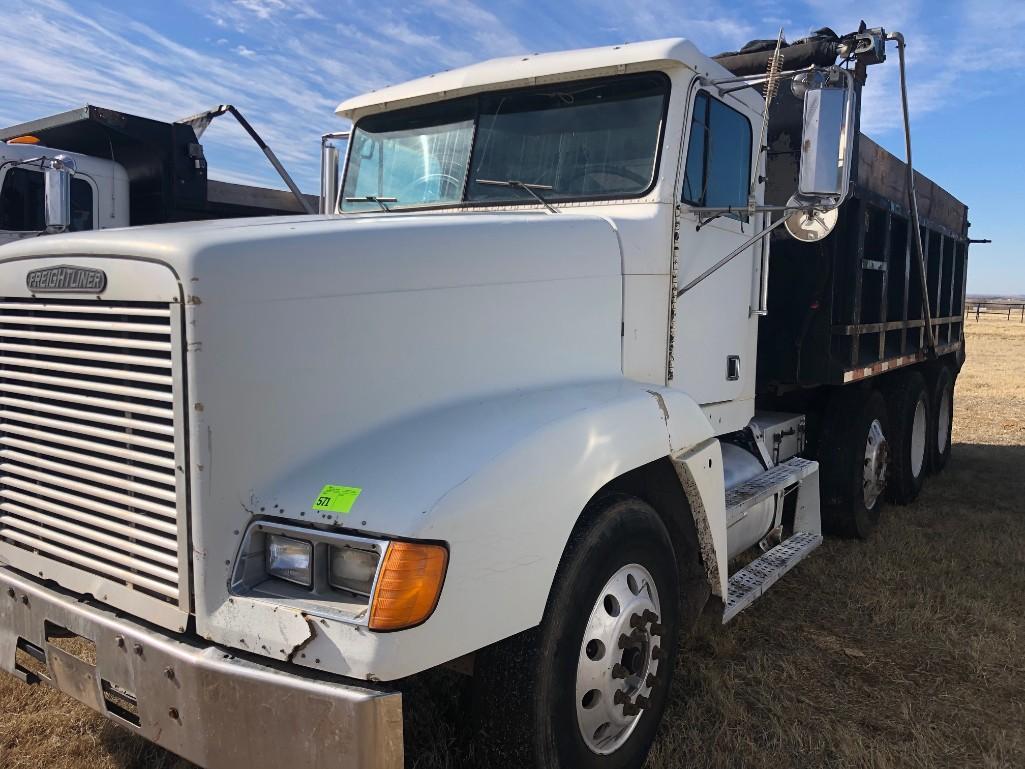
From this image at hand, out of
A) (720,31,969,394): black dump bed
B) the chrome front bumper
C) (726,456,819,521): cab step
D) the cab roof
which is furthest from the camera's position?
(720,31,969,394): black dump bed

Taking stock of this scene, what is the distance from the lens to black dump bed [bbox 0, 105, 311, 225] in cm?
852

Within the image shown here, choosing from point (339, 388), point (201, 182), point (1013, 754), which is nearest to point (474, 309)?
point (339, 388)

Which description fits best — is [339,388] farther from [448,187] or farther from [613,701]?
[448,187]

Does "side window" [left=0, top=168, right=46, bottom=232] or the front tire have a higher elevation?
"side window" [left=0, top=168, right=46, bottom=232]

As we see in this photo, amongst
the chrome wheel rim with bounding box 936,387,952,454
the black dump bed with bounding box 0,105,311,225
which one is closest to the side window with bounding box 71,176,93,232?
the black dump bed with bounding box 0,105,311,225

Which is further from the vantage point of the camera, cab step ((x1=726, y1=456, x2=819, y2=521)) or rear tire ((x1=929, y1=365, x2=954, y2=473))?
rear tire ((x1=929, y1=365, x2=954, y2=473))

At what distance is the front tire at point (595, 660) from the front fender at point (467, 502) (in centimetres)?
14

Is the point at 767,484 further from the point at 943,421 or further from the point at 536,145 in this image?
the point at 943,421

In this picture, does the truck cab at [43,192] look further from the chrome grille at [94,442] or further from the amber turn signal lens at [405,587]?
the amber turn signal lens at [405,587]

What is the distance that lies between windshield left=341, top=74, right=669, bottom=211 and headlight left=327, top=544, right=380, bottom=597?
77.9 inches

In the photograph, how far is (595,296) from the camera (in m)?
3.13

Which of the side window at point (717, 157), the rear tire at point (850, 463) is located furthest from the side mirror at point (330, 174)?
the rear tire at point (850, 463)

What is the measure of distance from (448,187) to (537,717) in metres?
2.35

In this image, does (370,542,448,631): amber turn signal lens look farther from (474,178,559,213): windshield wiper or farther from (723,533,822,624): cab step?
Answer: (474,178,559,213): windshield wiper
